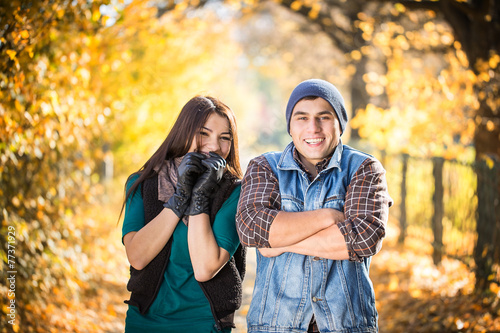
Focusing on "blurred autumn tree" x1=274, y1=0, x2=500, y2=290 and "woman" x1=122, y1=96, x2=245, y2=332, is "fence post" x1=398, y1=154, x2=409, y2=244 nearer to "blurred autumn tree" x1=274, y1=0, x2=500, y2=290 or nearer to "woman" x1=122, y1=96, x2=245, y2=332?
"blurred autumn tree" x1=274, y1=0, x2=500, y2=290

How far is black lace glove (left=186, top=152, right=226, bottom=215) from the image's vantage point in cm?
280

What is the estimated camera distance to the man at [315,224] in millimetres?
2676

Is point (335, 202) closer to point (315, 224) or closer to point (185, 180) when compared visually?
point (315, 224)

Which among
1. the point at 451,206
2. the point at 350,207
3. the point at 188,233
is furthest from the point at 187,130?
the point at 451,206

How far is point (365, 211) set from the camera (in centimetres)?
270

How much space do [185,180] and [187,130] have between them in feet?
1.35

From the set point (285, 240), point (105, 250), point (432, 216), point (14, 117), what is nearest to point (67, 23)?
point (14, 117)

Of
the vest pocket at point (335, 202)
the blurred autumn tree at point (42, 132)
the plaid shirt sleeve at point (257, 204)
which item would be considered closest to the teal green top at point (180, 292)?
the plaid shirt sleeve at point (257, 204)

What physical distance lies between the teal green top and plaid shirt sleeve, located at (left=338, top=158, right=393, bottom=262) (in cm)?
67

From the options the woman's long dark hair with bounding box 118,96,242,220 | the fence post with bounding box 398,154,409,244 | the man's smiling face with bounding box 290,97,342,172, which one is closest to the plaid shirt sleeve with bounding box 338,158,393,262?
the man's smiling face with bounding box 290,97,342,172

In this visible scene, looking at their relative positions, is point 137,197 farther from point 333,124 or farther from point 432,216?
point 432,216

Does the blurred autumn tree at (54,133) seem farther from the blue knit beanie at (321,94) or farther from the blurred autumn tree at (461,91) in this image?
the blurred autumn tree at (461,91)

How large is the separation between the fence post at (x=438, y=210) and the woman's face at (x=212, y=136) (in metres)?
6.13

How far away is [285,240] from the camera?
2.75m
